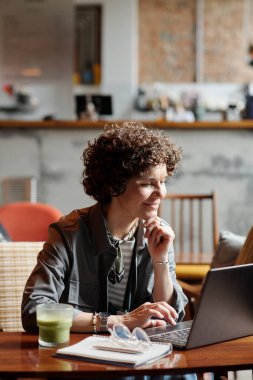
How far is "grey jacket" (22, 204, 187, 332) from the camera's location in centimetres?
186

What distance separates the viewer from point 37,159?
5.21 m

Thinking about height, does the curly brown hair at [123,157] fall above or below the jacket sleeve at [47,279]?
above

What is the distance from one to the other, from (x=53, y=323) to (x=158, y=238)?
431 millimetres

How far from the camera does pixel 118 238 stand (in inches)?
79.4

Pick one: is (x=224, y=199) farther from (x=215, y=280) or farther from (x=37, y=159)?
(x=215, y=280)

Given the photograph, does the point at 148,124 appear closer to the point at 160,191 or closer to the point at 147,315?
the point at 160,191

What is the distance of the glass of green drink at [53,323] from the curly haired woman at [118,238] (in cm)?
16

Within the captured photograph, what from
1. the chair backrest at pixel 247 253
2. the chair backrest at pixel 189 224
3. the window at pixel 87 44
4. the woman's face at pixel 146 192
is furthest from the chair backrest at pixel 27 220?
the window at pixel 87 44

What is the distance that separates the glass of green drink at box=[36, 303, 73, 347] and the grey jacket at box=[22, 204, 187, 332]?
17 centimetres

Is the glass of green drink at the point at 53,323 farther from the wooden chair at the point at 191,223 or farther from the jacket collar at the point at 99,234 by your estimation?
the wooden chair at the point at 191,223

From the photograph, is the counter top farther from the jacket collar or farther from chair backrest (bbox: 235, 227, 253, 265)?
the jacket collar

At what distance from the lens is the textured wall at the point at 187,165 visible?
5145 millimetres

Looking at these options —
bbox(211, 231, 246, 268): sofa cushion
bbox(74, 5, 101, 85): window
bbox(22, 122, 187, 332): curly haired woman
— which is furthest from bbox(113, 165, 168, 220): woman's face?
bbox(74, 5, 101, 85): window

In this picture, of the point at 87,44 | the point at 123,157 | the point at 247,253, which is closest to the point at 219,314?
the point at 123,157
